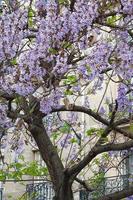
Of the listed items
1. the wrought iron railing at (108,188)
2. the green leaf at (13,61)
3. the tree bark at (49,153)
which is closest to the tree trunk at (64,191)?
the tree bark at (49,153)

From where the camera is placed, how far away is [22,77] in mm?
5949

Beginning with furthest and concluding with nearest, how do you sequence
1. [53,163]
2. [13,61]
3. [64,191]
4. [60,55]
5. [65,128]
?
[65,128], [53,163], [64,191], [13,61], [60,55]

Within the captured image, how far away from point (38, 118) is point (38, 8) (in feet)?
4.92

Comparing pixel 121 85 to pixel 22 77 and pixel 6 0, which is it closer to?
pixel 22 77

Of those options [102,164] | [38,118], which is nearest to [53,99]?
[38,118]

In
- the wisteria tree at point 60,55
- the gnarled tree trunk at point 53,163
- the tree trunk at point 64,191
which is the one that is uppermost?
the wisteria tree at point 60,55

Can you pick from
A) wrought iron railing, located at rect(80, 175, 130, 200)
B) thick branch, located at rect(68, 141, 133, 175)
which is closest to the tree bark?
thick branch, located at rect(68, 141, 133, 175)

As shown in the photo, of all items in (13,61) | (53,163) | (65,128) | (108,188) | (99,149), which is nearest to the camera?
(13,61)

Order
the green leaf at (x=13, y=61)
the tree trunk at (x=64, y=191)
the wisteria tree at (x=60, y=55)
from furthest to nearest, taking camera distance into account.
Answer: the tree trunk at (x=64, y=191) < the green leaf at (x=13, y=61) < the wisteria tree at (x=60, y=55)

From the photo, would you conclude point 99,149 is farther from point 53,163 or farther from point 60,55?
point 60,55

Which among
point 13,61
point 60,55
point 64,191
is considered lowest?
point 64,191

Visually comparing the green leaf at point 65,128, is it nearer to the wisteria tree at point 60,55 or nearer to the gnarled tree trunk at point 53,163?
the gnarled tree trunk at point 53,163

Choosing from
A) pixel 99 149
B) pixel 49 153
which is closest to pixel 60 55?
pixel 99 149

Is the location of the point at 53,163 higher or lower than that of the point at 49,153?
lower
